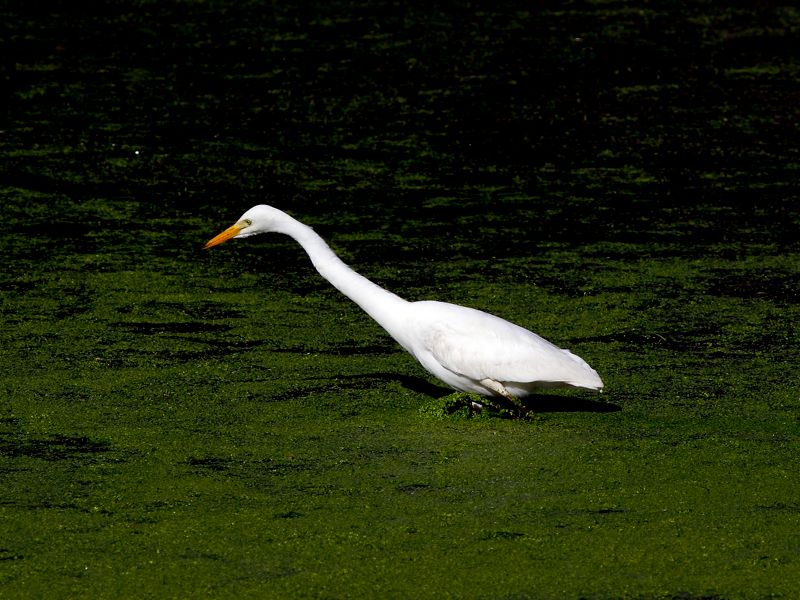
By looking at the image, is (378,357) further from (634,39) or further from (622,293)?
(634,39)

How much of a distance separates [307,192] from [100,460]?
8.90ft

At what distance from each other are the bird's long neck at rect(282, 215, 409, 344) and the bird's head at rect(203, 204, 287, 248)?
4 centimetres

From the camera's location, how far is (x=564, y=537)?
2.87 m

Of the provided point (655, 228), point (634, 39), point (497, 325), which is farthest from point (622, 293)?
point (634, 39)

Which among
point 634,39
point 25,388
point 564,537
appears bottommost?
point 564,537

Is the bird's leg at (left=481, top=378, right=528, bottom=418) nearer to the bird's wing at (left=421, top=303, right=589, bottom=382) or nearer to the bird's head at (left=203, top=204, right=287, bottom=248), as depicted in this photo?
the bird's wing at (left=421, top=303, right=589, bottom=382)

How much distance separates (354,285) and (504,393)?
0.54m

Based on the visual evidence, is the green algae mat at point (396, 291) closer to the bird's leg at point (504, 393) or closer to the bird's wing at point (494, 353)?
the bird's leg at point (504, 393)

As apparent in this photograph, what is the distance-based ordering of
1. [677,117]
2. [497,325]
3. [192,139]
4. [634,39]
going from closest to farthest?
[497,325] < [192,139] < [677,117] < [634,39]

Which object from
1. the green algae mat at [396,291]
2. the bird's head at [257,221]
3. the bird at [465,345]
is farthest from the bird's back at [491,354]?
the bird's head at [257,221]

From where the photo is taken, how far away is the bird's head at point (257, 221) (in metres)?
3.88

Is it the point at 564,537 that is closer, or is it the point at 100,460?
the point at 564,537

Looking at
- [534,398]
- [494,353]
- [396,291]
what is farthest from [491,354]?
[396,291]

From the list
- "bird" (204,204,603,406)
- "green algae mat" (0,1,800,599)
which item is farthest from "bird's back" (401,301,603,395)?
"green algae mat" (0,1,800,599)
